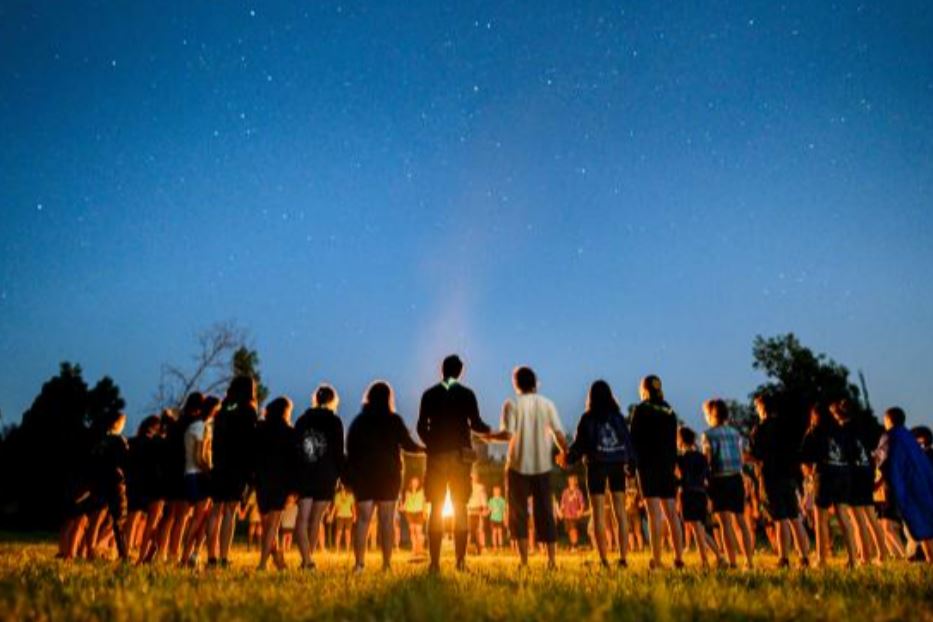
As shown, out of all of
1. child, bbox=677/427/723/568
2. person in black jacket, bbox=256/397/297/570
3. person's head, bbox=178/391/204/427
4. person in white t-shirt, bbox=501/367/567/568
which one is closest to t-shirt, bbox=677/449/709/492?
child, bbox=677/427/723/568

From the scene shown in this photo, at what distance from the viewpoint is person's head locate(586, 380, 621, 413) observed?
9.49m

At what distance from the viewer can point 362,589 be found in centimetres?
505

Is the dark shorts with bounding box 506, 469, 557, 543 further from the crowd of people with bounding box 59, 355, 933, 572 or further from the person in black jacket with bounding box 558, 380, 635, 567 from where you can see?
the person in black jacket with bounding box 558, 380, 635, 567

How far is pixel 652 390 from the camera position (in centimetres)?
947

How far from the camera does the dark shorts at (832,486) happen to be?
9.77m

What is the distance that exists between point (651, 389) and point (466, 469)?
3.16 metres

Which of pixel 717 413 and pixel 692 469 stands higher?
→ pixel 717 413

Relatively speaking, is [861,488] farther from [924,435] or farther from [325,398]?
[325,398]

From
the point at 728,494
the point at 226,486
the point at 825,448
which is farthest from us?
the point at 825,448

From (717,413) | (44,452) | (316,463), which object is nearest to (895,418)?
(717,413)

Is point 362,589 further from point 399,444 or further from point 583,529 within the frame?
point 583,529

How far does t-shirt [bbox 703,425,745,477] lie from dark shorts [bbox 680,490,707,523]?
0.69 m

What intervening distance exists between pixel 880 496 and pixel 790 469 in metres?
4.49

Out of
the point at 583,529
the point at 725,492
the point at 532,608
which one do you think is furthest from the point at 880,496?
the point at 583,529
